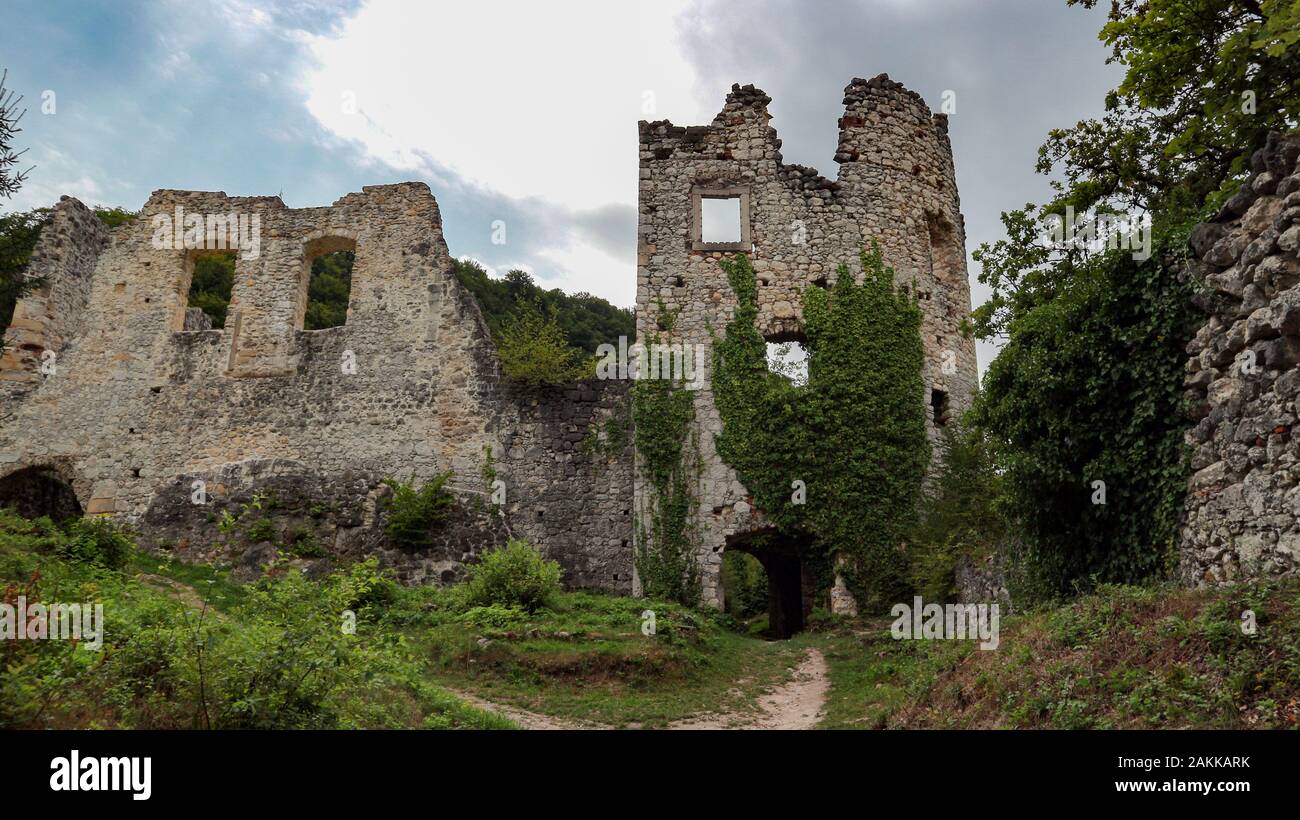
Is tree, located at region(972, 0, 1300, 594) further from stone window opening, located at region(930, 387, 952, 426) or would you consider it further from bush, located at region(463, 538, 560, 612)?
bush, located at region(463, 538, 560, 612)

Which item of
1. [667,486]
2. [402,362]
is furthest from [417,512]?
[667,486]

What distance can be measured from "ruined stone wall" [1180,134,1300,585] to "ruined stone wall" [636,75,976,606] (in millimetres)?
7554

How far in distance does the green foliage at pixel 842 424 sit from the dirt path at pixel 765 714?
11.6 feet

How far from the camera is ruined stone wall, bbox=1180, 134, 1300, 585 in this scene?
260 inches

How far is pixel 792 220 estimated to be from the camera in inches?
624

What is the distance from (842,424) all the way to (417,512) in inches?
309

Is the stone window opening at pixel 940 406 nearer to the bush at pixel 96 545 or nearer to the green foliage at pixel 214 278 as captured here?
the bush at pixel 96 545

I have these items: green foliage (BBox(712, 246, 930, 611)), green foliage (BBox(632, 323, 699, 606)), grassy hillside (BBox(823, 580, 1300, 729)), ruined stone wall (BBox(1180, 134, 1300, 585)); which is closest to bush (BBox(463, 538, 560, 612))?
green foliage (BBox(632, 323, 699, 606))

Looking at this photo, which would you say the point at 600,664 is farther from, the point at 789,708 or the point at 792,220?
the point at 792,220

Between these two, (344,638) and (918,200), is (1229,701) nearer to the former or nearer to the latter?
(344,638)

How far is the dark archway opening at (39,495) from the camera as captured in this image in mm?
18328

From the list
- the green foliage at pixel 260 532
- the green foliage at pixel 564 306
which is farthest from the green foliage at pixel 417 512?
the green foliage at pixel 564 306
